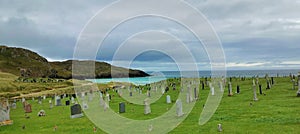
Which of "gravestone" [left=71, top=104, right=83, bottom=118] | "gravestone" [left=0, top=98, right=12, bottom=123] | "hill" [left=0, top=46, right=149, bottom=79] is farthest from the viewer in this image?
"hill" [left=0, top=46, right=149, bottom=79]

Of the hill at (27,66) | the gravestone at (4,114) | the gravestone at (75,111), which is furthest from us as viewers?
the hill at (27,66)

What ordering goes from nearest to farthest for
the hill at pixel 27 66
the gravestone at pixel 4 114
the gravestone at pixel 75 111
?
the gravestone at pixel 4 114, the gravestone at pixel 75 111, the hill at pixel 27 66

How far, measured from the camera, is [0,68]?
456 feet

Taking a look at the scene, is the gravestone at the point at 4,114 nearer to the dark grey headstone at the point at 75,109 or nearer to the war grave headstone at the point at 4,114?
the war grave headstone at the point at 4,114

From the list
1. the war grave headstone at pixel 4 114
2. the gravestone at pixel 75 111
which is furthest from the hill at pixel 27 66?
the war grave headstone at pixel 4 114

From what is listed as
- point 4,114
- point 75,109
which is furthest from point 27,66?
point 75,109

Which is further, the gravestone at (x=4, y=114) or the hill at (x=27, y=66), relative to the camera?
the hill at (x=27, y=66)

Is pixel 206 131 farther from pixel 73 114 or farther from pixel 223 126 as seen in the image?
pixel 73 114

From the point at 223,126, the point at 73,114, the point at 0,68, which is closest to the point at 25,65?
the point at 0,68

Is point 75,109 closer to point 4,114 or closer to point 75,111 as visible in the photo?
point 75,111

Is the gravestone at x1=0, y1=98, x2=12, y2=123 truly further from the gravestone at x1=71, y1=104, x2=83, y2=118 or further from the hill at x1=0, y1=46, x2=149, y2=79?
the hill at x1=0, y1=46, x2=149, y2=79

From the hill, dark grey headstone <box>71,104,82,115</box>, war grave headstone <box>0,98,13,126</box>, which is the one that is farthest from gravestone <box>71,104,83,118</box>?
the hill

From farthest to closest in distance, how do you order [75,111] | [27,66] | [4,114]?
1. [27,66]
2. [75,111]
3. [4,114]

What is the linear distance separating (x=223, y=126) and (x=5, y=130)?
44.9 ft
